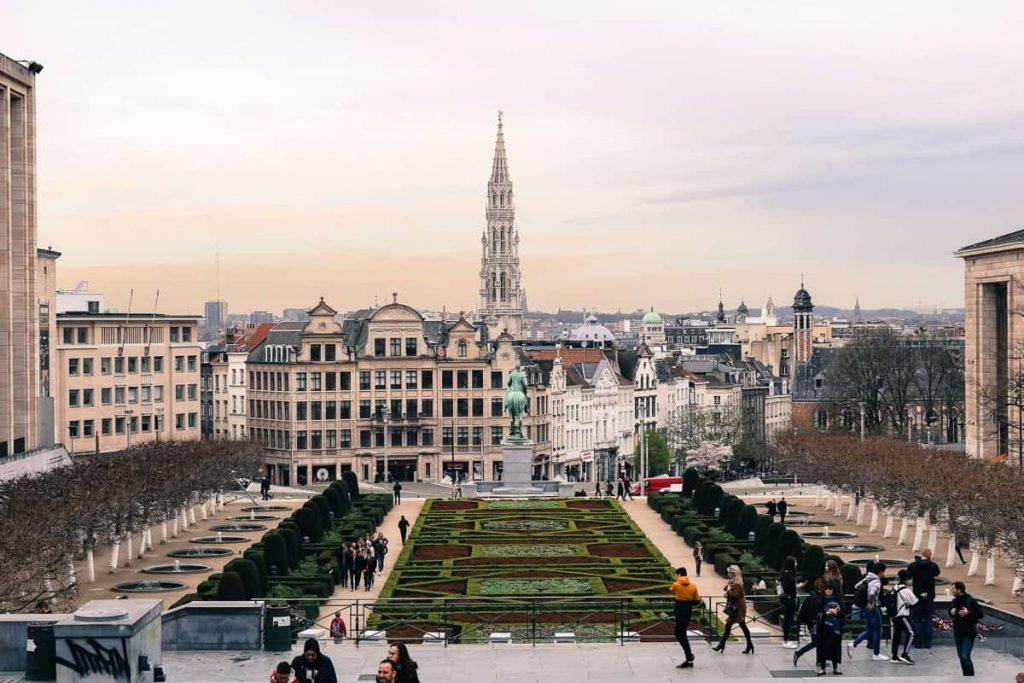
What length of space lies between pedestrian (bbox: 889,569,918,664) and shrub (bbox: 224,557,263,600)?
20.8 m

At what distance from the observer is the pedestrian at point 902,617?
36469 mm

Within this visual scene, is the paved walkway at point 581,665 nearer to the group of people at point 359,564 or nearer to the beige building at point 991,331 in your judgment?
the group of people at point 359,564

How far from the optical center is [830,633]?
114 ft

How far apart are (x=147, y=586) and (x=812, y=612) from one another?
32557mm

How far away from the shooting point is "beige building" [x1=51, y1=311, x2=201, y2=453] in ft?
414

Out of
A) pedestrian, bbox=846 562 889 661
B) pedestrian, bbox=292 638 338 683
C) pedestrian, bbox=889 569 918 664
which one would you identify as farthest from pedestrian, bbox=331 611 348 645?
pedestrian, bbox=889 569 918 664

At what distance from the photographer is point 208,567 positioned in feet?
225

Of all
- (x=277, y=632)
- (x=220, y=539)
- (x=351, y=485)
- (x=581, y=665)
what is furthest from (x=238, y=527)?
(x=581, y=665)

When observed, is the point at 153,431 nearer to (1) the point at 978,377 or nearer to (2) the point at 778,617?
(1) the point at 978,377

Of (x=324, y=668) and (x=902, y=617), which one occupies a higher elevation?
(x=324, y=668)

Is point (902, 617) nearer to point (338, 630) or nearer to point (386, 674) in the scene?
point (338, 630)

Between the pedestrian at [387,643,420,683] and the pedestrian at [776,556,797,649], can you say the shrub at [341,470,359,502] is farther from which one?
the pedestrian at [387,643,420,683]

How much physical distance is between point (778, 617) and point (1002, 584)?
21.2m

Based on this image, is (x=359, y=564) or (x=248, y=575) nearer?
(x=248, y=575)
